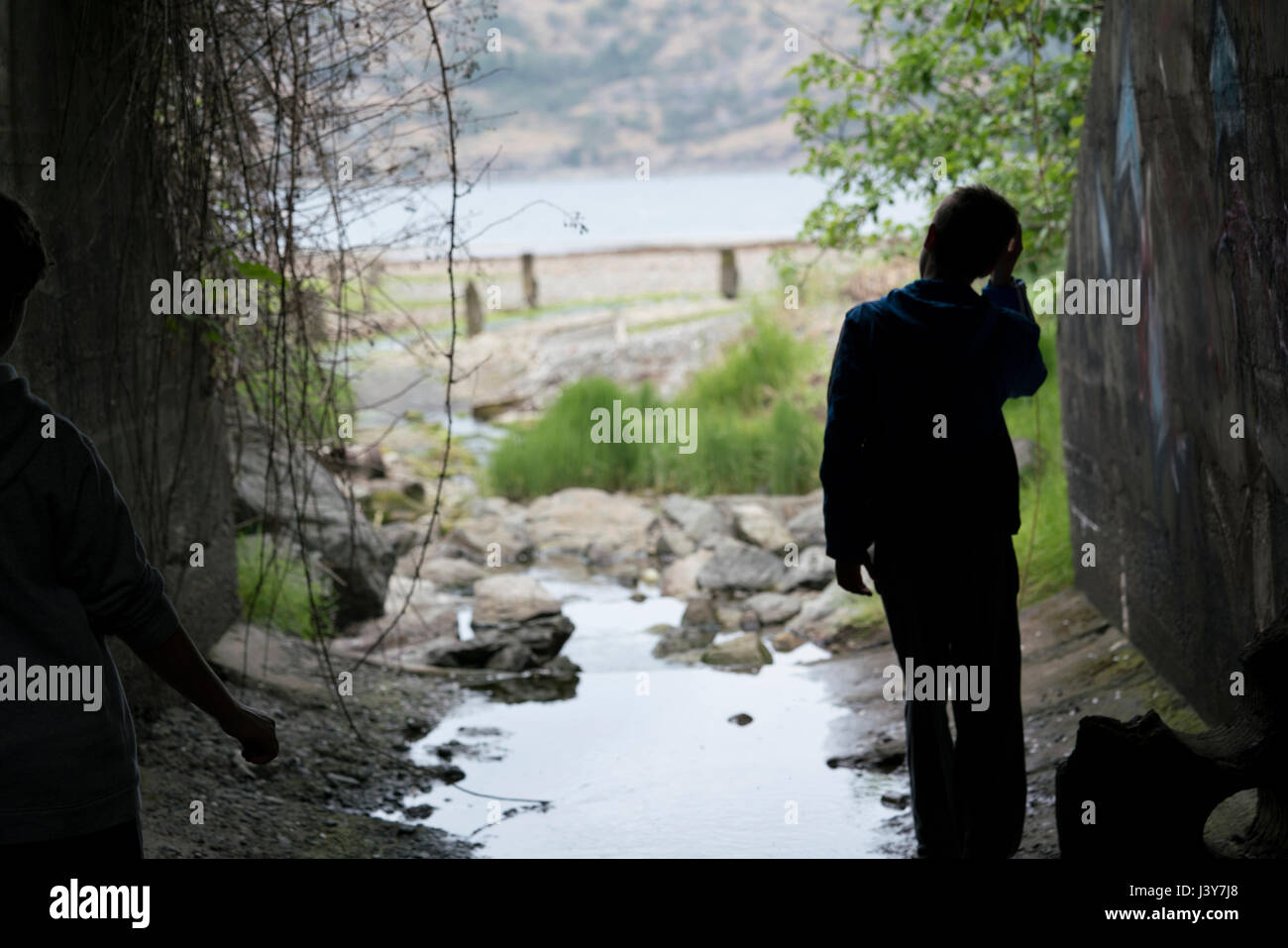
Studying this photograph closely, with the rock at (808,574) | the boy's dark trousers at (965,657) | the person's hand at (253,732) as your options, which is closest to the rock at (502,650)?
the rock at (808,574)

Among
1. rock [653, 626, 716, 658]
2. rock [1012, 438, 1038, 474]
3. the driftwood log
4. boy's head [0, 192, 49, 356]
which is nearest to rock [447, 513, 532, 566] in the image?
rock [653, 626, 716, 658]

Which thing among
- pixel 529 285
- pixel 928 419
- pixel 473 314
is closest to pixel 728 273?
pixel 529 285

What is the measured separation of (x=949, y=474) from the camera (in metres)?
3.33

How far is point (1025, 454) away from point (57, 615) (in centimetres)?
684

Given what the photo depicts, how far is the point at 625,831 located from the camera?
4.42m

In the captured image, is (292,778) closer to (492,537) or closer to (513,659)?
(513,659)

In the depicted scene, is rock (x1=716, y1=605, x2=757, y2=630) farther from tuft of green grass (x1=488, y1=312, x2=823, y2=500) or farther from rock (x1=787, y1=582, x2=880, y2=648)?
tuft of green grass (x1=488, y1=312, x2=823, y2=500)

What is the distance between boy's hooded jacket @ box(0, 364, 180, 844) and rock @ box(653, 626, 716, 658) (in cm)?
507

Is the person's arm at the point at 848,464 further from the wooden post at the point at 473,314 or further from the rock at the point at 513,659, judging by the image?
the wooden post at the point at 473,314

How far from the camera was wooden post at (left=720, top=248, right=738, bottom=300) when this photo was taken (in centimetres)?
2144
